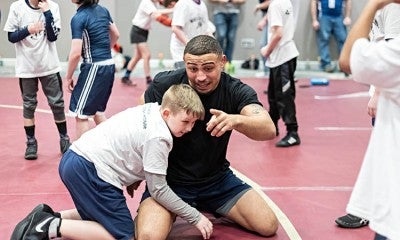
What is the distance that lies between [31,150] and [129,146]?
2.50m

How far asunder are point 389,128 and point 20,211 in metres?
3.00

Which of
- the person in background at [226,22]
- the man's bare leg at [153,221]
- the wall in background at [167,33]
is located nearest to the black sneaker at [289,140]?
the man's bare leg at [153,221]

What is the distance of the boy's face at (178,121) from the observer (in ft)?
11.7

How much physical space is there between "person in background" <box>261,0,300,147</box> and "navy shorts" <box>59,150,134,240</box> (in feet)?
9.55

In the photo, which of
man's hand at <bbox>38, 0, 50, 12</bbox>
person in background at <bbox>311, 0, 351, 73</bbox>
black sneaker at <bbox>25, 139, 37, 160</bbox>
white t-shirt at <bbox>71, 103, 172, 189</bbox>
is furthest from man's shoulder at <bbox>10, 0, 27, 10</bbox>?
person in background at <bbox>311, 0, 351, 73</bbox>

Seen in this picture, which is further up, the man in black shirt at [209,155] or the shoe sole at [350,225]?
the man in black shirt at [209,155]

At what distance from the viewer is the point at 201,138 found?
159 inches

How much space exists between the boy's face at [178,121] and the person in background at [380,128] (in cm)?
124

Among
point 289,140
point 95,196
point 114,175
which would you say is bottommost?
point 289,140

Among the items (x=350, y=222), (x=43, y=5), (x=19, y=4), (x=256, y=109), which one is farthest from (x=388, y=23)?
(x=19, y=4)

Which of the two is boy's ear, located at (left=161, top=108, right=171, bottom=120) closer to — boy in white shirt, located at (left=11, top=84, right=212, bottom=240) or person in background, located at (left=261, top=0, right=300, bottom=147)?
boy in white shirt, located at (left=11, top=84, right=212, bottom=240)

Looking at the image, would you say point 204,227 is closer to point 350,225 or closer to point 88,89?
point 350,225

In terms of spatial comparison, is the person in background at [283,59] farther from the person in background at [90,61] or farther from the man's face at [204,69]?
the man's face at [204,69]

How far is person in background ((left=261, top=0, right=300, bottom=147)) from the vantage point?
20.2 feet
